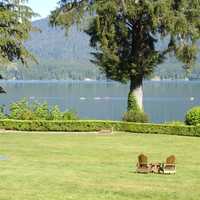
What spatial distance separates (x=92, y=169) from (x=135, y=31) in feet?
85.8

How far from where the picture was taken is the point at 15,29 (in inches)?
1656

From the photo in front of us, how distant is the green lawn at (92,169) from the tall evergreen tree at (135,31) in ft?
37.9

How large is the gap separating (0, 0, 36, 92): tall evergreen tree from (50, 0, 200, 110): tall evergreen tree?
3584mm

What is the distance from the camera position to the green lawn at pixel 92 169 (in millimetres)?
15477

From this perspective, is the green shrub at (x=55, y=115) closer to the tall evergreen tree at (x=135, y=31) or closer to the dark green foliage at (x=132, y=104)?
the tall evergreen tree at (x=135, y=31)

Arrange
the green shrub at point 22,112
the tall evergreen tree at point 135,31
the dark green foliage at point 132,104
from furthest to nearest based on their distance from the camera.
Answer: the dark green foliage at point 132,104 < the tall evergreen tree at point 135,31 < the green shrub at point 22,112

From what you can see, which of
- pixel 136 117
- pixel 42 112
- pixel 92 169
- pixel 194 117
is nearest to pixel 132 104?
pixel 136 117

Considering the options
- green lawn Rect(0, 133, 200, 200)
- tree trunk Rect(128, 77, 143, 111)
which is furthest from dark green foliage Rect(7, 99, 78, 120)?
green lawn Rect(0, 133, 200, 200)

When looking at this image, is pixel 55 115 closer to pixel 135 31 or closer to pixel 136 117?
pixel 136 117

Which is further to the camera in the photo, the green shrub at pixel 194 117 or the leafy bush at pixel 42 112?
the leafy bush at pixel 42 112

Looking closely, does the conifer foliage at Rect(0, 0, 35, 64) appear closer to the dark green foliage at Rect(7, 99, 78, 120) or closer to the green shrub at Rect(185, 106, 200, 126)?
the dark green foliage at Rect(7, 99, 78, 120)

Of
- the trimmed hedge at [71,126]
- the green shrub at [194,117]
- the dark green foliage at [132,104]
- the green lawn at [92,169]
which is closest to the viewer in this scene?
the green lawn at [92,169]

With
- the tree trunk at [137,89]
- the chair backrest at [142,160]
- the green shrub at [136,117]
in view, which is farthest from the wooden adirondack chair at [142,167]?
the tree trunk at [137,89]

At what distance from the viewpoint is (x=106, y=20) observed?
144ft
